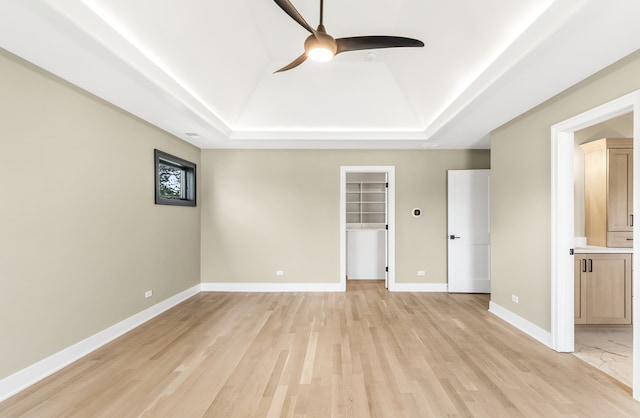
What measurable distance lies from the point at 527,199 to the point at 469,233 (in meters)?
1.71

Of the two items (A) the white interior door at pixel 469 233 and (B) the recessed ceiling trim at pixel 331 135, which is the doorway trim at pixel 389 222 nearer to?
(B) the recessed ceiling trim at pixel 331 135

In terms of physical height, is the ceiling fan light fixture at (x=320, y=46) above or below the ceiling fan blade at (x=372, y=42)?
below

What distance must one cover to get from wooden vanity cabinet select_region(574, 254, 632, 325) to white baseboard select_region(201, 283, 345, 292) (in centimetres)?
321

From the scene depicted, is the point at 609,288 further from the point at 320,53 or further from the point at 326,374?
the point at 320,53

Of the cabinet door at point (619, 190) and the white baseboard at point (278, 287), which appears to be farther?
the white baseboard at point (278, 287)

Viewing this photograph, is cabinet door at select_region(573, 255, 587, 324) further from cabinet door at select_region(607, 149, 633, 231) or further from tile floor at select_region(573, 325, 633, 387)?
cabinet door at select_region(607, 149, 633, 231)

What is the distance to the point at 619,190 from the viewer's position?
342 centimetres

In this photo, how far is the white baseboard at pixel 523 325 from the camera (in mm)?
3030

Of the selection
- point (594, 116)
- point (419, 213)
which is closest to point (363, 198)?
point (419, 213)

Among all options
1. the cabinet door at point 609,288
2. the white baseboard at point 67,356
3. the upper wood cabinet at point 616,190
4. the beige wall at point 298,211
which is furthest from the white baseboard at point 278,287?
the upper wood cabinet at point 616,190

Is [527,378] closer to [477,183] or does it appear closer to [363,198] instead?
[477,183]

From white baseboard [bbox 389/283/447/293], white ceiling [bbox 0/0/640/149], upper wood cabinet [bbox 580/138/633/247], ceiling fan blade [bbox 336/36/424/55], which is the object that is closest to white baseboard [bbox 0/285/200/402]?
white ceiling [bbox 0/0/640/149]

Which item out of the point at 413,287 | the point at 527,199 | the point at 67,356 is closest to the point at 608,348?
the point at 527,199

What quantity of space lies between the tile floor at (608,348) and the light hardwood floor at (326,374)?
158mm
